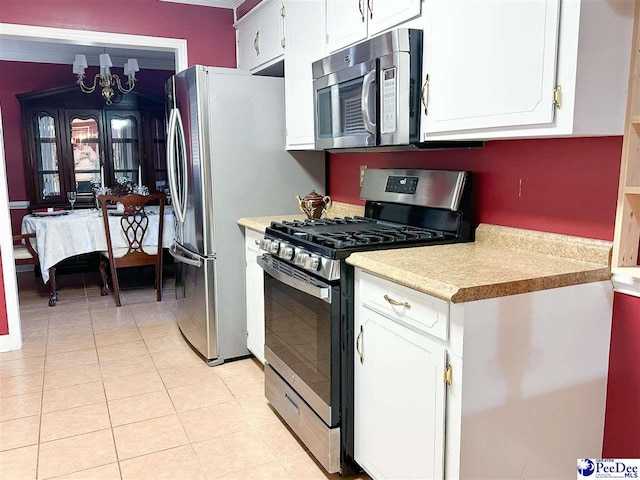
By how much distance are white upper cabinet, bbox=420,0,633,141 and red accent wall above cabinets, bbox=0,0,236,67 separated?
243 cm

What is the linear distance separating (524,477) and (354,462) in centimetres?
68

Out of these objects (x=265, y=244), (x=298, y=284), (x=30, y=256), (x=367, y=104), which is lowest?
(x=30, y=256)

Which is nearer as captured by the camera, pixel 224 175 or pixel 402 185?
pixel 402 185

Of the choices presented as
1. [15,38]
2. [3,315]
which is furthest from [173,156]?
[3,315]

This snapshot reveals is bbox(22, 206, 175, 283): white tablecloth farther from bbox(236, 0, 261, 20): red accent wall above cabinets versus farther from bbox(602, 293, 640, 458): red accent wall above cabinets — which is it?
bbox(602, 293, 640, 458): red accent wall above cabinets

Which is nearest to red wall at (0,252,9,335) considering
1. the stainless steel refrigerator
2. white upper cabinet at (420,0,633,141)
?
the stainless steel refrigerator

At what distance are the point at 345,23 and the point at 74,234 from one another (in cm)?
333

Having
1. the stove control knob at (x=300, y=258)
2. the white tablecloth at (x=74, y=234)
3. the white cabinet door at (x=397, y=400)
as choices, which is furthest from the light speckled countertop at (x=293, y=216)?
the white tablecloth at (x=74, y=234)

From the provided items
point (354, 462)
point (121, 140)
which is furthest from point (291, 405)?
point (121, 140)

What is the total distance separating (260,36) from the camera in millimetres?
3342

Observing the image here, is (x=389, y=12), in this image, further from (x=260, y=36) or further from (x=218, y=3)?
(x=218, y=3)

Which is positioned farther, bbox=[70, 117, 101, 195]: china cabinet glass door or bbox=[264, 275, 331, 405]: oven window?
bbox=[70, 117, 101, 195]: china cabinet glass door

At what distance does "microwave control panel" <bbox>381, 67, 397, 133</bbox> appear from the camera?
1995 mm
